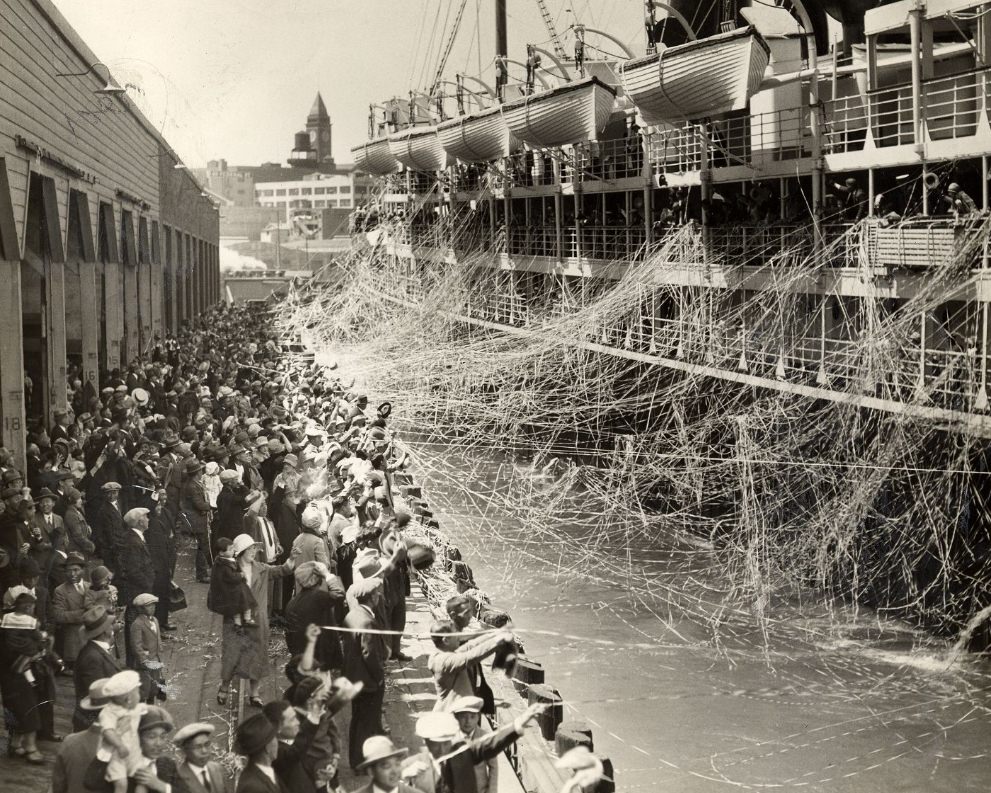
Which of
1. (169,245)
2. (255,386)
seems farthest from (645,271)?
(169,245)

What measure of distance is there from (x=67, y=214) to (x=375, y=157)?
89.2ft

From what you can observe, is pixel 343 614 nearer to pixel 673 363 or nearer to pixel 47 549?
pixel 47 549

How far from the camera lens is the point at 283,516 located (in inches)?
475

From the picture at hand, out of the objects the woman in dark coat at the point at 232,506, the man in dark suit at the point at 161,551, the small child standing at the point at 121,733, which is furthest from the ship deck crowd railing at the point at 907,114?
the small child standing at the point at 121,733

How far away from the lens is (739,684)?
50.6 feet

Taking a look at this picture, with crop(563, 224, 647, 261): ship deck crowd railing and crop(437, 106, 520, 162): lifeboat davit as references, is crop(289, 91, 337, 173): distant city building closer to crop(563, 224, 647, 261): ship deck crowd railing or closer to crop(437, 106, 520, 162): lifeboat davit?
crop(437, 106, 520, 162): lifeboat davit

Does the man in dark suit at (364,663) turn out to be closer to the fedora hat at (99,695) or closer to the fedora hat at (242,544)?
the fedora hat at (242,544)

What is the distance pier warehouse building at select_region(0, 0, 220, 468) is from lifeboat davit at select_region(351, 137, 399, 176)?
329 inches

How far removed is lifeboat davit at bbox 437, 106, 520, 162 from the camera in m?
32.0

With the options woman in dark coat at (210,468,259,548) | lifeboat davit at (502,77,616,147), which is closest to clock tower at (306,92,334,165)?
lifeboat davit at (502,77,616,147)

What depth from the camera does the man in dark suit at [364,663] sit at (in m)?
8.56

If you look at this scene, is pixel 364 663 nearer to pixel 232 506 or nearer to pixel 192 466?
pixel 232 506

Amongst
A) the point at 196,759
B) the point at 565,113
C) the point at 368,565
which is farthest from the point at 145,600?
the point at 565,113

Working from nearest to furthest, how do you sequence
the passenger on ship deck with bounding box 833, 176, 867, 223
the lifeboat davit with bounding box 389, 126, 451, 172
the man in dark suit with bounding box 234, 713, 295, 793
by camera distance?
the man in dark suit with bounding box 234, 713, 295, 793 → the passenger on ship deck with bounding box 833, 176, 867, 223 → the lifeboat davit with bounding box 389, 126, 451, 172
